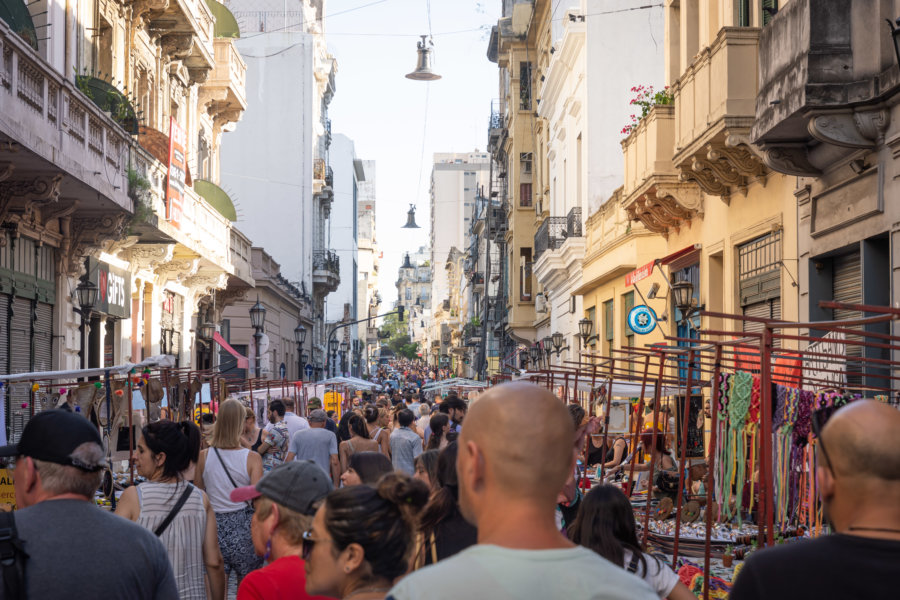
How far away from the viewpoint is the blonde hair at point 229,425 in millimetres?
8258

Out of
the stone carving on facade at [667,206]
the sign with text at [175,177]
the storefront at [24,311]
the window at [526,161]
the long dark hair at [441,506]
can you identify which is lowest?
the long dark hair at [441,506]

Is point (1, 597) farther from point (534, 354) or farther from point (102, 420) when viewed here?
point (534, 354)

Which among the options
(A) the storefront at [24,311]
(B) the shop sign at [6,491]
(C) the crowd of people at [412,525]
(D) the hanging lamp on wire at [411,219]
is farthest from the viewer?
(D) the hanging lamp on wire at [411,219]

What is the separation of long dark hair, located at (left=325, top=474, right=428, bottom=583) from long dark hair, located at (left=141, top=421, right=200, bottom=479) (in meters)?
2.57

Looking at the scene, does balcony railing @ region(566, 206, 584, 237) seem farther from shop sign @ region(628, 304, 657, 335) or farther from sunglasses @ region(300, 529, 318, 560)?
sunglasses @ region(300, 529, 318, 560)

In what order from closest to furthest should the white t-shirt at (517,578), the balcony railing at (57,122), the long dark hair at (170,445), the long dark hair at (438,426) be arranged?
the white t-shirt at (517,578)
the long dark hair at (170,445)
the long dark hair at (438,426)
the balcony railing at (57,122)

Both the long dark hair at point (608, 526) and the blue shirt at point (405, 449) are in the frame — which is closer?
the long dark hair at point (608, 526)

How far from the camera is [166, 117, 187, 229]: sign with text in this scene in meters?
22.7

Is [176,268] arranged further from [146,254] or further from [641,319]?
[641,319]

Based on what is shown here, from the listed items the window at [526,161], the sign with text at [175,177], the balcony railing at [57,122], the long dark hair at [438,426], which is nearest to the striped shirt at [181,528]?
the long dark hair at [438,426]

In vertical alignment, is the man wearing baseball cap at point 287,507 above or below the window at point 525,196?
below

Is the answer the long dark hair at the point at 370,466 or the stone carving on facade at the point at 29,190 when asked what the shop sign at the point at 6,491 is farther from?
the stone carving on facade at the point at 29,190

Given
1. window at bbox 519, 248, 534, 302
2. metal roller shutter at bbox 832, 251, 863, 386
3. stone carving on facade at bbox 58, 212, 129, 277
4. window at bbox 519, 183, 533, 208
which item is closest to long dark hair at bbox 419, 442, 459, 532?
metal roller shutter at bbox 832, 251, 863, 386

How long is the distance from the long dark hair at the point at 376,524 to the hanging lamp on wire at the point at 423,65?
1292 inches
